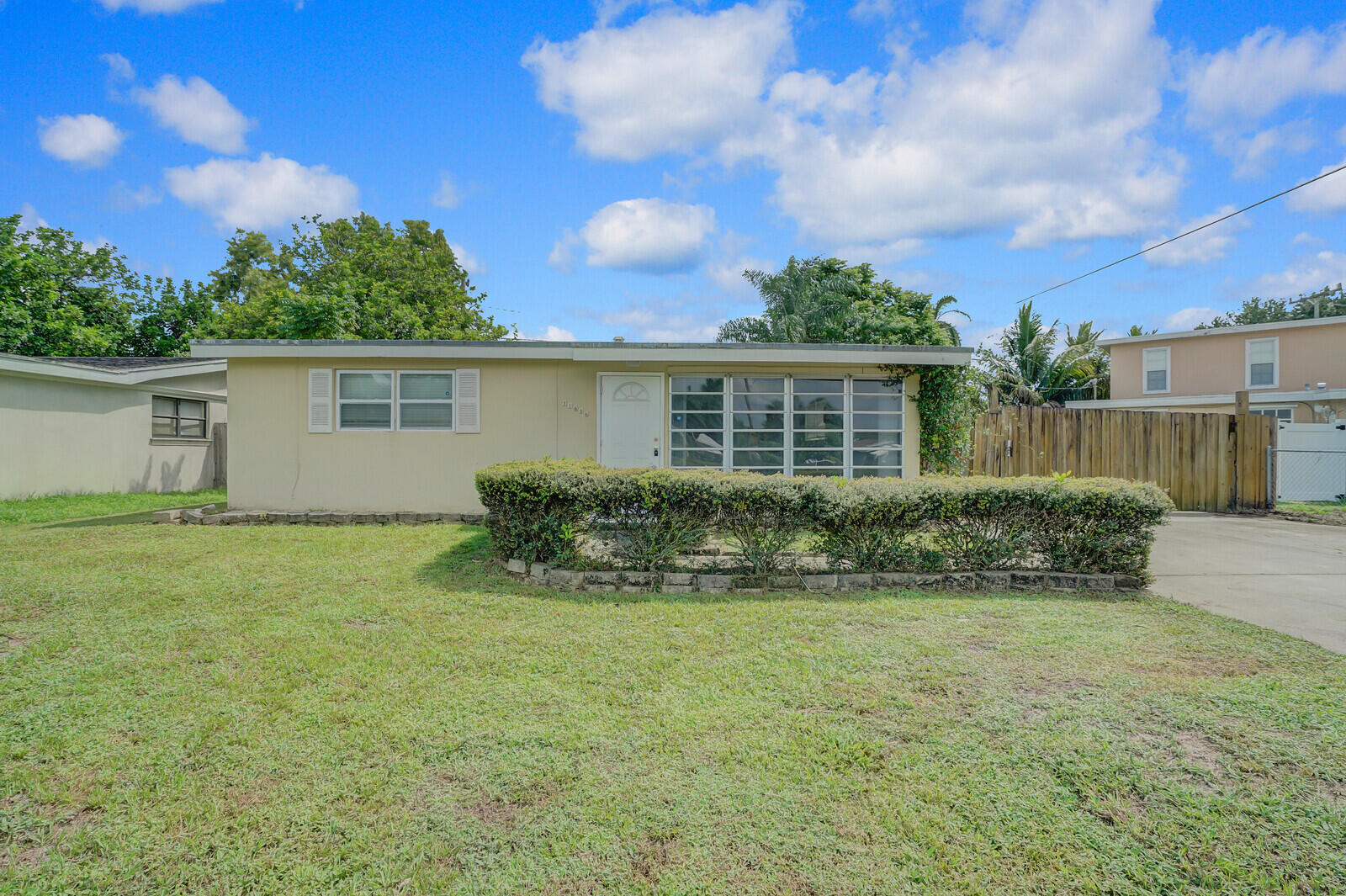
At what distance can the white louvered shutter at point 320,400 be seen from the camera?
9609 millimetres

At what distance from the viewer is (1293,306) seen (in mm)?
32188

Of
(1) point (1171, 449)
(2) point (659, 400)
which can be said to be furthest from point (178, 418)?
(1) point (1171, 449)

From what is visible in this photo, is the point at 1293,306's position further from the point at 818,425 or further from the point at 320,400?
the point at 320,400

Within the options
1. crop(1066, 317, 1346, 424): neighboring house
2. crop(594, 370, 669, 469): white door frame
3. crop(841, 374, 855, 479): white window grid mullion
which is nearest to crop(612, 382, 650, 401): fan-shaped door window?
crop(594, 370, 669, 469): white door frame

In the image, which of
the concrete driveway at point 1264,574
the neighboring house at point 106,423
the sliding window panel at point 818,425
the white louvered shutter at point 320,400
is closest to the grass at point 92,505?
the neighboring house at point 106,423

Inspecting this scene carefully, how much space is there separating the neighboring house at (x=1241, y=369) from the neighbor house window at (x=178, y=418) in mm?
24223

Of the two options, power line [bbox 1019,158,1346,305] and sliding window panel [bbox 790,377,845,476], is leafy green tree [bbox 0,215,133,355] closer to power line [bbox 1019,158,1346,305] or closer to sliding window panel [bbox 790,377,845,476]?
sliding window panel [bbox 790,377,845,476]

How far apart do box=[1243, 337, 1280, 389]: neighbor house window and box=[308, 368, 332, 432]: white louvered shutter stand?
22261mm

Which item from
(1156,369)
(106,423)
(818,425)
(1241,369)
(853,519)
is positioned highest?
(1156,369)

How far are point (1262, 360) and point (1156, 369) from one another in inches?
91.7

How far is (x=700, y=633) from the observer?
423 centimetres

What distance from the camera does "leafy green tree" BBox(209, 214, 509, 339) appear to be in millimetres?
19828

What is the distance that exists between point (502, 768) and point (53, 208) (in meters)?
29.3

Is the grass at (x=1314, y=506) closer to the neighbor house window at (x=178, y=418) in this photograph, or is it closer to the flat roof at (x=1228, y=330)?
the flat roof at (x=1228, y=330)
